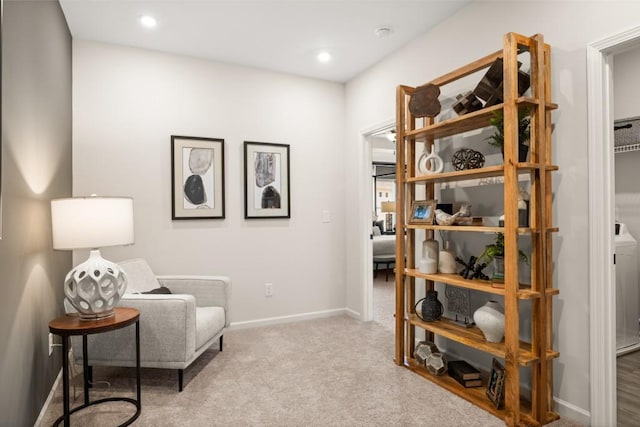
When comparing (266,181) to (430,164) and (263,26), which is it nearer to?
(263,26)

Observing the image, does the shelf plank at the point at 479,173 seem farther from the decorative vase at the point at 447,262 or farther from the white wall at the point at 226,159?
the white wall at the point at 226,159

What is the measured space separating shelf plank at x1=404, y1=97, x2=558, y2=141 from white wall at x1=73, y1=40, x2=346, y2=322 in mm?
1591

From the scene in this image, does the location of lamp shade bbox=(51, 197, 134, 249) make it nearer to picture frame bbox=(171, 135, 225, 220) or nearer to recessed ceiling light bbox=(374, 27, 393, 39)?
picture frame bbox=(171, 135, 225, 220)

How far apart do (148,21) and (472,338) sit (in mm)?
3243

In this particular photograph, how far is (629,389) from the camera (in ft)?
8.11

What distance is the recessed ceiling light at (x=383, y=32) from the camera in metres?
3.13

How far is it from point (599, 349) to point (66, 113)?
3.85 m

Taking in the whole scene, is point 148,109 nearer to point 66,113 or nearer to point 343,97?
point 66,113

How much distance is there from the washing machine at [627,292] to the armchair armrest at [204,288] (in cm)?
319

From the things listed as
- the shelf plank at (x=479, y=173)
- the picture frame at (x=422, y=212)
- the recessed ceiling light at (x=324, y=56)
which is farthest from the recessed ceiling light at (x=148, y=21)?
the picture frame at (x=422, y=212)

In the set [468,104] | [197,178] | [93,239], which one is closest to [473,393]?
[468,104]

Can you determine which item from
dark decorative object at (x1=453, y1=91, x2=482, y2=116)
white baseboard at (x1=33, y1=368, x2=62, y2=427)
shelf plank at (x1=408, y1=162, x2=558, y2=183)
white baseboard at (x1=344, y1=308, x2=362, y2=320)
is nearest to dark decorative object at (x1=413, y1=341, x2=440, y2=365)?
→ shelf plank at (x1=408, y1=162, x2=558, y2=183)

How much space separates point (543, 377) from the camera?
2090 mm

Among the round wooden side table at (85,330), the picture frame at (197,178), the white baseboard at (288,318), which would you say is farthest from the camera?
the white baseboard at (288,318)
